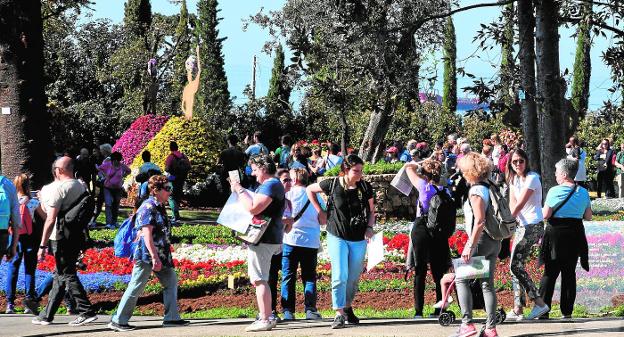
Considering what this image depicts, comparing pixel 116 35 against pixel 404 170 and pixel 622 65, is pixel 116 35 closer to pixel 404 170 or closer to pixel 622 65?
pixel 622 65

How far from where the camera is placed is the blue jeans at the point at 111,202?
68.9 ft

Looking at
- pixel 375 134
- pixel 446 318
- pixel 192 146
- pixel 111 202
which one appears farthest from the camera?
pixel 375 134

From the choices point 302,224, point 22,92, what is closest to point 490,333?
point 302,224

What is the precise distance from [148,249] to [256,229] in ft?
3.40

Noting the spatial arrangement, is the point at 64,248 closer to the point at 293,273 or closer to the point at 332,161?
the point at 293,273

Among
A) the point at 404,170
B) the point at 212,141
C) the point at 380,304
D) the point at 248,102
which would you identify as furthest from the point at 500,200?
the point at 248,102

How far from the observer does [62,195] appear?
35.4 ft

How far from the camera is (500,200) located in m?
9.28

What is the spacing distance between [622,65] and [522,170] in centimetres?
527

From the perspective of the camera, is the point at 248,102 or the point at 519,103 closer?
the point at 519,103

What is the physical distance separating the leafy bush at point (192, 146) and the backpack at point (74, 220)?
16004mm

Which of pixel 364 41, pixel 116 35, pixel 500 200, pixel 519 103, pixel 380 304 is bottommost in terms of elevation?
pixel 380 304

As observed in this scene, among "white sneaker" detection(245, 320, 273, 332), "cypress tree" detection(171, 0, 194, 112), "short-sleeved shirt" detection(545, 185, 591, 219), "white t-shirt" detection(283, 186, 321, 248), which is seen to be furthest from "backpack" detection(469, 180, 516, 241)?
"cypress tree" detection(171, 0, 194, 112)

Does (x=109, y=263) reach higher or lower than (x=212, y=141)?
lower
